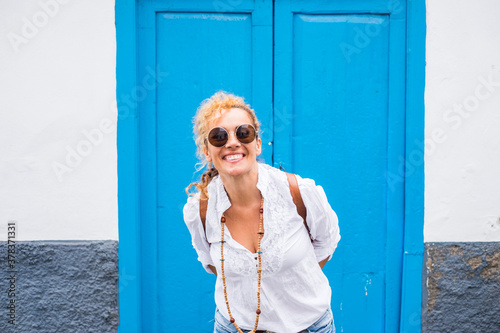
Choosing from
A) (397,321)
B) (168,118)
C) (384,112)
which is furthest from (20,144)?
(397,321)

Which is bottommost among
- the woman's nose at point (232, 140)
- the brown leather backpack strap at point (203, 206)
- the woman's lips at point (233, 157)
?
the brown leather backpack strap at point (203, 206)

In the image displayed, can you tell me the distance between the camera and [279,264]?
1854mm

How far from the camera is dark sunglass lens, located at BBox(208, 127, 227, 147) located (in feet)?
6.08

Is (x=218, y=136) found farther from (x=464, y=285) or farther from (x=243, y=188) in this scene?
(x=464, y=285)

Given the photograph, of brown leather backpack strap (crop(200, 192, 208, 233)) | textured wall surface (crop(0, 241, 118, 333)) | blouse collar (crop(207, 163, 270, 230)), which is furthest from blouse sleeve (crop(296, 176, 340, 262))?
textured wall surface (crop(0, 241, 118, 333))

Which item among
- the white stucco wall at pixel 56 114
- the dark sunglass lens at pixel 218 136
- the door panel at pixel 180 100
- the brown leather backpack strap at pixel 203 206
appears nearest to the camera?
the dark sunglass lens at pixel 218 136

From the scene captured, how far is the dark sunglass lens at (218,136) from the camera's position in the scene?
185cm

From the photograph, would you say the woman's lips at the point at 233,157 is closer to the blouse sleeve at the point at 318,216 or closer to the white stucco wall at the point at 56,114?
the blouse sleeve at the point at 318,216

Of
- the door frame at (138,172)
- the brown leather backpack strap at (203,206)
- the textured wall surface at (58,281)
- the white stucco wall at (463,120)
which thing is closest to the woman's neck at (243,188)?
the brown leather backpack strap at (203,206)

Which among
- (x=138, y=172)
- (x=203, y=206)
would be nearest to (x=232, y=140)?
(x=203, y=206)

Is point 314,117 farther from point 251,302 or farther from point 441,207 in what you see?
point 251,302

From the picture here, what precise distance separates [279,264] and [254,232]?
17 cm

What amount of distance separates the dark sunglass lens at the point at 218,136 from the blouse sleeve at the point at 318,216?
0.35 m

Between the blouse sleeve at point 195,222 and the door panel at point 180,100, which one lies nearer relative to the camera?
the blouse sleeve at point 195,222
